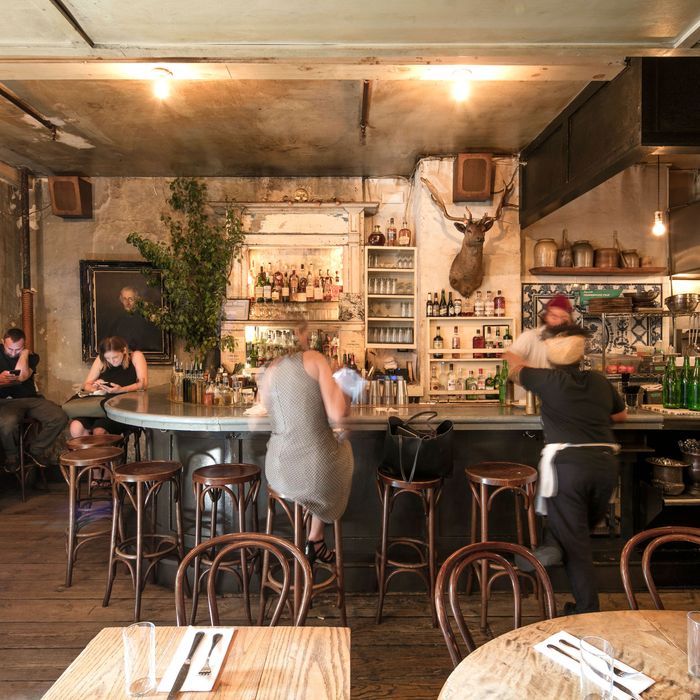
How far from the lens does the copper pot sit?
602 cm

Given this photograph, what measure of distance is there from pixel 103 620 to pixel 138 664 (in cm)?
217

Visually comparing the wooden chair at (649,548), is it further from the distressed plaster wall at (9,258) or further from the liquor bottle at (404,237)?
the distressed plaster wall at (9,258)

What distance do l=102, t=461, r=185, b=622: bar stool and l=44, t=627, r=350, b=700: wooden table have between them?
5.62ft

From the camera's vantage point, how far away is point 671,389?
4094 mm

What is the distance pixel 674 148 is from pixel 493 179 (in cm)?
Result: 255

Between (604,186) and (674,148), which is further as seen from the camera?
(604,186)

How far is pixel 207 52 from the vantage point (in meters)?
3.25

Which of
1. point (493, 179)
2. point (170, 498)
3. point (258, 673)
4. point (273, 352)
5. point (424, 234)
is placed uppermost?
point (493, 179)

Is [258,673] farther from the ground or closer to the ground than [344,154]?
closer to the ground

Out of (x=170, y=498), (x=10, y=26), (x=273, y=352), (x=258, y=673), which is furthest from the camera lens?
(x=273, y=352)

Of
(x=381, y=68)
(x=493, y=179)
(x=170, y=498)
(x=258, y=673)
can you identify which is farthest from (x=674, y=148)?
(x=170, y=498)

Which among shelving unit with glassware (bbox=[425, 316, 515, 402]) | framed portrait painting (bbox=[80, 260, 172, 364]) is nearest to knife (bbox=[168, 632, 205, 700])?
shelving unit with glassware (bbox=[425, 316, 515, 402])

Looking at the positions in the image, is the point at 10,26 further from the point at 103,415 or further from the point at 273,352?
the point at 273,352

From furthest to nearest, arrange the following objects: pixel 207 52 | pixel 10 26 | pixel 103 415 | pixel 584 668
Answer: pixel 103 415 < pixel 207 52 < pixel 10 26 < pixel 584 668
